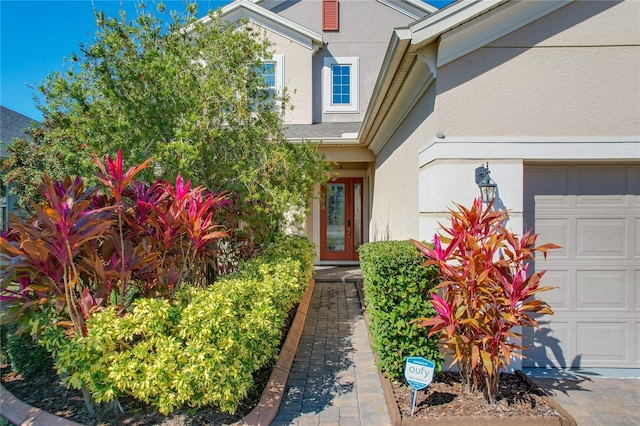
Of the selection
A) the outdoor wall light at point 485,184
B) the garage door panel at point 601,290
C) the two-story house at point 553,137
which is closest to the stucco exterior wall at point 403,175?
the two-story house at point 553,137

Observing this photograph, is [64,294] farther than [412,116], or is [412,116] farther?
[412,116]

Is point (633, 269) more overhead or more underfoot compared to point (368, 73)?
more underfoot

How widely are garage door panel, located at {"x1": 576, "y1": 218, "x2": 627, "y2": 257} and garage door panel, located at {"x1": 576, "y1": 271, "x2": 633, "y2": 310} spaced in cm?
24

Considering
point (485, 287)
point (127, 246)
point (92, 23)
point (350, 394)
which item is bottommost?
point (350, 394)

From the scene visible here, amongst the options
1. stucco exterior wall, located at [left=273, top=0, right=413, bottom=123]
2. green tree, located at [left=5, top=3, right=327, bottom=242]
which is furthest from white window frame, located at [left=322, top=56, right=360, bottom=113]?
green tree, located at [left=5, top=3, right=327, bottom=242]

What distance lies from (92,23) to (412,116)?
15.4 feet

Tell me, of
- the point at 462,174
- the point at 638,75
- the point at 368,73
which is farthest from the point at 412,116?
the point at 368,73

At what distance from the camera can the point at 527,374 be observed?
165 inches

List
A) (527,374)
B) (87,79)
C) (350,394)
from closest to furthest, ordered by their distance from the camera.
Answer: (350,394) < (527,374) < (87,79)

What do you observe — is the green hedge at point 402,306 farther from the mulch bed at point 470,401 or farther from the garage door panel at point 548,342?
the garage door panel at point 548,342

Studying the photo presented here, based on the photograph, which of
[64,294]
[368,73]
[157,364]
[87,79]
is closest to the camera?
[157,364]

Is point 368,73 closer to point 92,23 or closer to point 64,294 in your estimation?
point 92,23

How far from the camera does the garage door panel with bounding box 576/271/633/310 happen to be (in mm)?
4289

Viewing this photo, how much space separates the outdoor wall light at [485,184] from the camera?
3.85m
